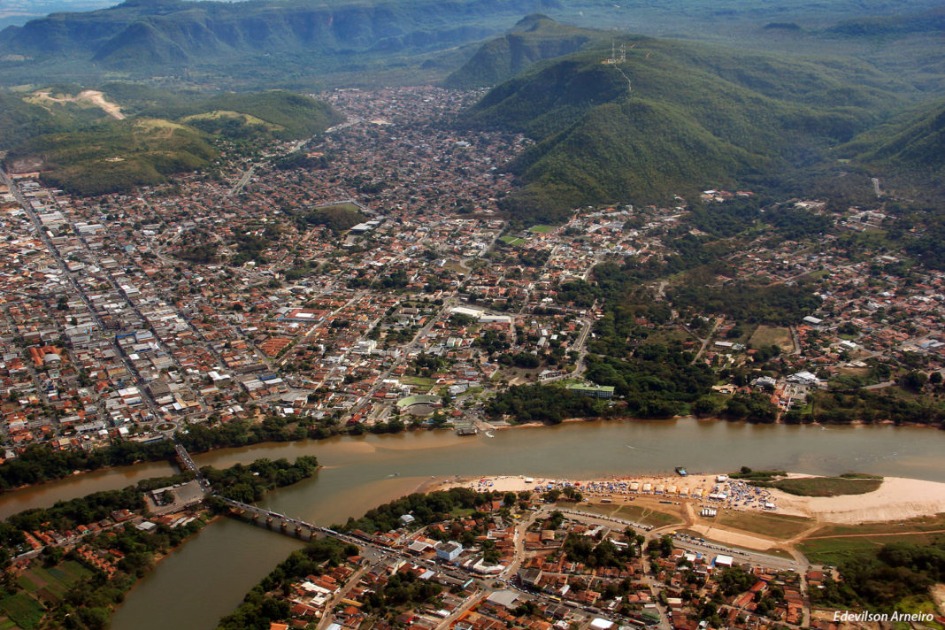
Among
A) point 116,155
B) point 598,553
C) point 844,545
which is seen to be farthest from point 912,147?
point 116,155

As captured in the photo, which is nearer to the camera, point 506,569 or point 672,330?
point 506,569

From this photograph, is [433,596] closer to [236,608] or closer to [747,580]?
[236,608]

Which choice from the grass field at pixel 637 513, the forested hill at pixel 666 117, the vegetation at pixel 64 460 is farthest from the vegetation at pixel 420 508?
the forested hill at pixel 666 117

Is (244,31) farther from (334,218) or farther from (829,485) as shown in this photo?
(829,485)

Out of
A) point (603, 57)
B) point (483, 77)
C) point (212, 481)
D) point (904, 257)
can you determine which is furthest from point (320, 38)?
point (212, 481)

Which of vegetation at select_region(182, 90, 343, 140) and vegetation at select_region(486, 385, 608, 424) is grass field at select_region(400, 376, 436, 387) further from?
vegetation at select_region(182, 90, 343, 140)
